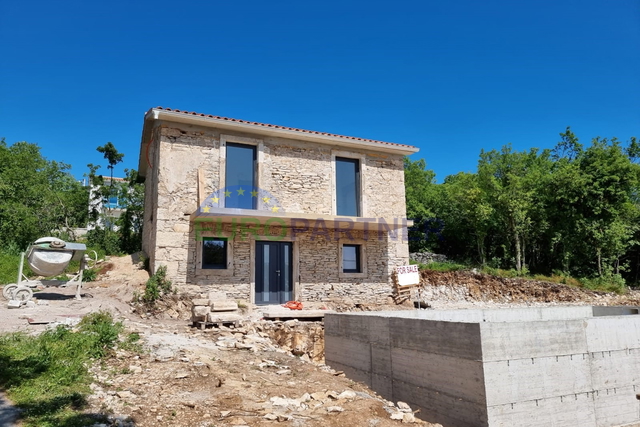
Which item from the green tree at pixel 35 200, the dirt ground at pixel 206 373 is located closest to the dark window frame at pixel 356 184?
the dirt ground at pixel 206 373

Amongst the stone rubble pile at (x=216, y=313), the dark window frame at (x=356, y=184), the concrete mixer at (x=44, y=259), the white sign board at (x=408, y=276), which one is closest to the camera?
the stone rubble pile at (x=216, y=313)

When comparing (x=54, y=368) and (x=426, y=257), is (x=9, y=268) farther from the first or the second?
(x=426, y=257)

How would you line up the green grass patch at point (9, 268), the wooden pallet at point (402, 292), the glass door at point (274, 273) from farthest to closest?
1. the wooden pallet at point (402, 292)
2. the glass door at point (274, 273)
3. the green grass patch at point (9, 268)

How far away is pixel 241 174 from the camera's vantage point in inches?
559

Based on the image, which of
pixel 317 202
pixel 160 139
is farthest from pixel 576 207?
pixel 160 139

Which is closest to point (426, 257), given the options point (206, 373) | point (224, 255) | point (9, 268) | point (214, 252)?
point (224, 255)

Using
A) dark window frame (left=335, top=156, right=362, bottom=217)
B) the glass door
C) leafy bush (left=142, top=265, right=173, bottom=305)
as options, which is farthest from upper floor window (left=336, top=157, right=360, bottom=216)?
leafy bush (left=142, top=265, right=173, bottom=305)

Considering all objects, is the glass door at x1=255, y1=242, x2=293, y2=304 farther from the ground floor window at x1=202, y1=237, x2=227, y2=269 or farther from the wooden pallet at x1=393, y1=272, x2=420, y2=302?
the wooden pallet at x1=393, y1=272, x2=420, y2=302

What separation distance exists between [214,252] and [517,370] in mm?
9944

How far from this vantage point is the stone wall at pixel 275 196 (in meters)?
12.9

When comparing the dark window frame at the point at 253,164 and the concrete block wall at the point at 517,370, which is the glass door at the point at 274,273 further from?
the concrete block wall at the point at 517,370

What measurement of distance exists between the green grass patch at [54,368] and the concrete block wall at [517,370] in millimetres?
4558

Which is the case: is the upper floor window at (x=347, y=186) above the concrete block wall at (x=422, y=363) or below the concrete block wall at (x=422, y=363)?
above

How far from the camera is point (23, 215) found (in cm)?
1933
